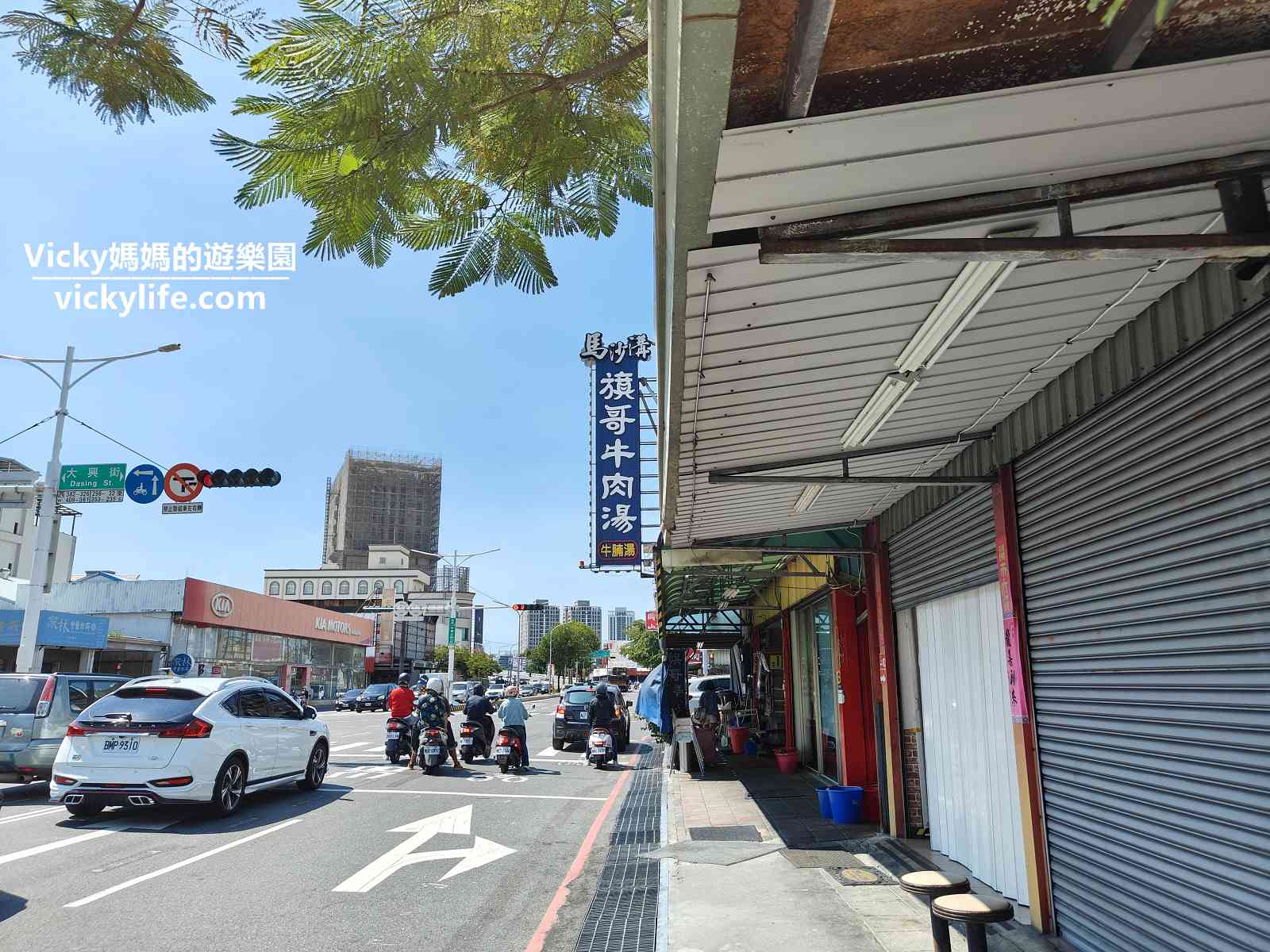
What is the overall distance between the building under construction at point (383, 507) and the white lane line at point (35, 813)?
9947 cm

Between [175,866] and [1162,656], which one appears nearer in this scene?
[1162,656]

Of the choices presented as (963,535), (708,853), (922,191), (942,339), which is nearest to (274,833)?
(708,853)

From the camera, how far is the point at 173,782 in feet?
31.5

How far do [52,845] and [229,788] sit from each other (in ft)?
6.52

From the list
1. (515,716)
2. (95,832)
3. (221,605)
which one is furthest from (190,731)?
(221,605)

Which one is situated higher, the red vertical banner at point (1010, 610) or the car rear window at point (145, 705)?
the red vertical banner at point (1010, 610)

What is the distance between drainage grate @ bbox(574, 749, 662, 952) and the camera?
6.22 metres

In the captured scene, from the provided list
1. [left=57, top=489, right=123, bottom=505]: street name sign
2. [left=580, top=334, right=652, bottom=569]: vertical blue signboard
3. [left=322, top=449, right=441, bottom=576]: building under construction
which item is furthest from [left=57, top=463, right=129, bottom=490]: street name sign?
[left=322, top=449, right=441, bottom=576]: building under construction

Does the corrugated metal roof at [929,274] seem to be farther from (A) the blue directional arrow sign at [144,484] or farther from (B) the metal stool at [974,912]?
(A) the blue directional arrow sign at [144,484]

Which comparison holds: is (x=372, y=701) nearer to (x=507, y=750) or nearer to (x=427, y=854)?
(x=507, y=750)

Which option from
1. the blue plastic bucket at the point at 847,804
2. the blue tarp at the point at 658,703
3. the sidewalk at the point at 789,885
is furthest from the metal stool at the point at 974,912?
the blue tarp at the point at 658,703

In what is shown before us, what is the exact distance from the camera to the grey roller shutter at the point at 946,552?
285 inches

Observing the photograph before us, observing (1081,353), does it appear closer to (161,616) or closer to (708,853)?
(708,853)

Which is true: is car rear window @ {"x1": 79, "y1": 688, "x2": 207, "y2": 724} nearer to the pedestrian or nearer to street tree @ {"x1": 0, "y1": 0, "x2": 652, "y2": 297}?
the pedestrian
